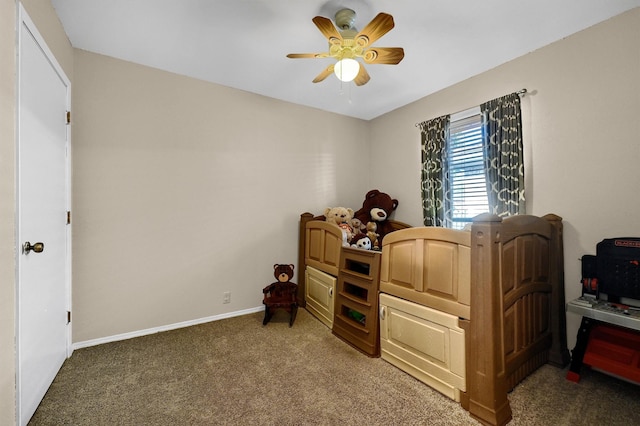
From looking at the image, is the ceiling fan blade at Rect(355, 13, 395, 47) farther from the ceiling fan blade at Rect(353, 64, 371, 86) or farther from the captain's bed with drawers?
the captain's bed with drawers

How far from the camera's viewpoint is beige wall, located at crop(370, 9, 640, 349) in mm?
1794

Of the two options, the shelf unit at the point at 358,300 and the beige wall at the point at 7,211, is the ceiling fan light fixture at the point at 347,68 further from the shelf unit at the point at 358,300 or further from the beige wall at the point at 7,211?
the beige wall at the point at 7,211

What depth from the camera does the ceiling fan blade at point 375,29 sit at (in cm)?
149

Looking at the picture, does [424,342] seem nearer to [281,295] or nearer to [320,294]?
[320,294]

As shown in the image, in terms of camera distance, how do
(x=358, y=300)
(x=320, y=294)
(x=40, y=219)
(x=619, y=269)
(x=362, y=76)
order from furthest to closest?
(x=320, y=294) → (x=358, y=300) → (x=362, y=76) → (x=619, y=269) → (x=40, y=219)

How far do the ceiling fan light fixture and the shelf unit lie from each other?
4.37 ft

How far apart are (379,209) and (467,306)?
1746 millimetres

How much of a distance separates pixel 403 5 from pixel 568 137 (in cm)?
155

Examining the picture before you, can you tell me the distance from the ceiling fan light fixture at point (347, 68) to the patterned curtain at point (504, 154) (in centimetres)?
140

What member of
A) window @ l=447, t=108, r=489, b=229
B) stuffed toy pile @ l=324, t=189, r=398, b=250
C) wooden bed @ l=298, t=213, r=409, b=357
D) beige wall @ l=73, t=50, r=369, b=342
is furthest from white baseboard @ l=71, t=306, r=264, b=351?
window @ l=447, t=108, r=489, b=229

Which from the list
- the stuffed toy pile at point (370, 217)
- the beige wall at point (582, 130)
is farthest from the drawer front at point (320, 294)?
the beige wall at point (582, 130)

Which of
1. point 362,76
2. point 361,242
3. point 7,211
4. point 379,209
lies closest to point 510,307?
point 361,242

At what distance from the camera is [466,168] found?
274 centimetres

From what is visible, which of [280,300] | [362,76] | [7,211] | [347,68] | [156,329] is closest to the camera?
[7,211]
